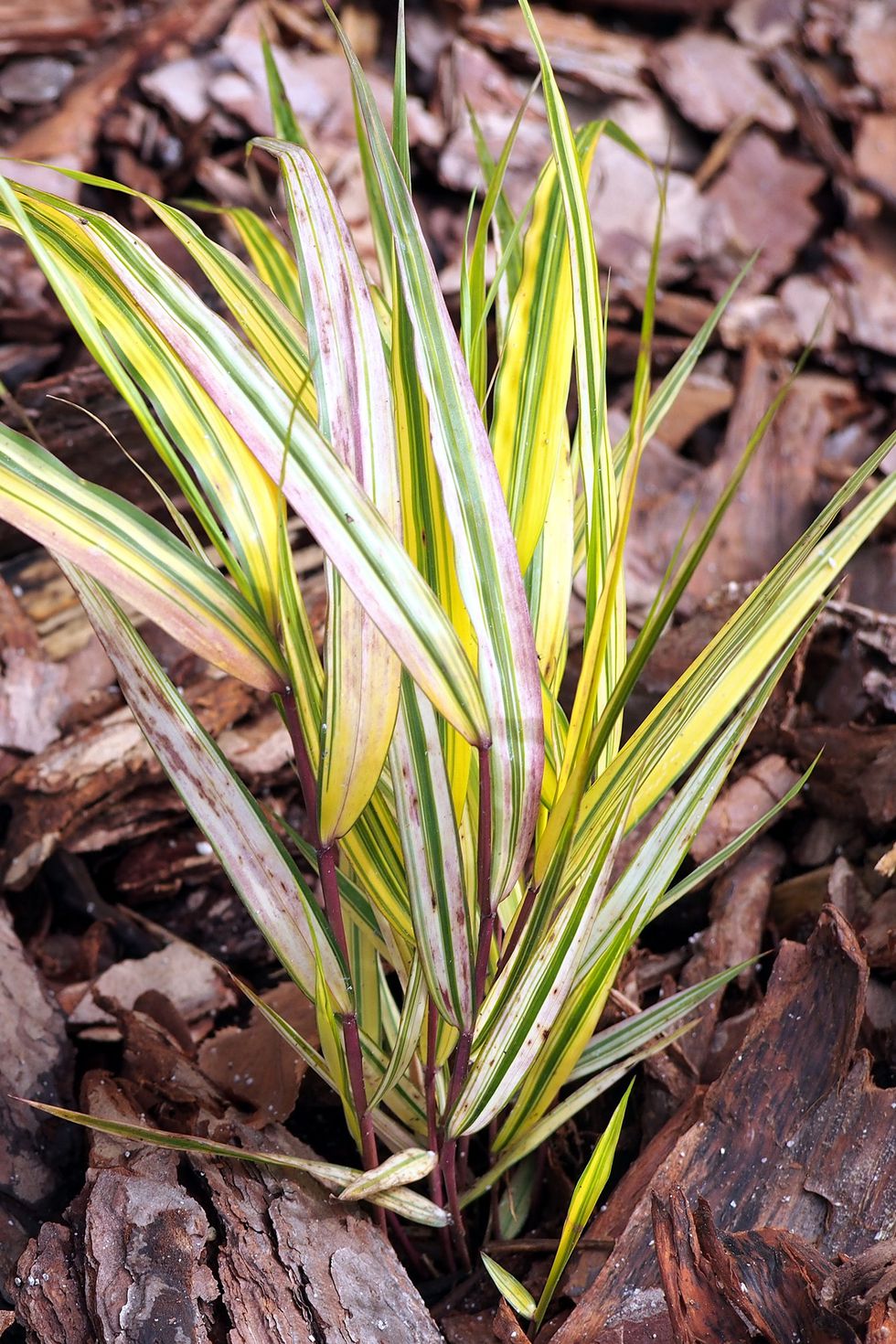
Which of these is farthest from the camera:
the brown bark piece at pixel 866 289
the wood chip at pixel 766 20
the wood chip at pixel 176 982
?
the wood chip at pixel 766 20

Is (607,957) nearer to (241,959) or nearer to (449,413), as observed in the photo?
(449,413)

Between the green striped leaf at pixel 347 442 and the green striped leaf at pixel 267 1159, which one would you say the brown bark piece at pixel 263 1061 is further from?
the green striped leaf at pixel 347 442

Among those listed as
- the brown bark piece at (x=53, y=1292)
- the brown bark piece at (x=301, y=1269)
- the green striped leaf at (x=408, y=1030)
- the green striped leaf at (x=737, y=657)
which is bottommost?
the brown bark piece at (x=53, y=1292)

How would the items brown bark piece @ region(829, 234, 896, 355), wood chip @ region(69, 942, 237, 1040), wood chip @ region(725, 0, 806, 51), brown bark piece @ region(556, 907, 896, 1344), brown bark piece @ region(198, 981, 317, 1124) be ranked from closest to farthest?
brown bark piece @ region(556, 907, 896, 1344), brown bark piece @ region(198, 981, 317, 1124), wood chip @ region(69, 942, 237, 1040), brown bark piece @ region(829, 234, 896, 355), wood chip @ region(725, 0, 806, 51)

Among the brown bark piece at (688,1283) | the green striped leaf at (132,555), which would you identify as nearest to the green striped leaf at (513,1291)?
the brown bark piece at (688,1283)

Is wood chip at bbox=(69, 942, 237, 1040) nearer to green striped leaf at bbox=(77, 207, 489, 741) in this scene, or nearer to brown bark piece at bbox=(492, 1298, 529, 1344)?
brown bark piece at bbox=(492, 1298, 529, 1344)

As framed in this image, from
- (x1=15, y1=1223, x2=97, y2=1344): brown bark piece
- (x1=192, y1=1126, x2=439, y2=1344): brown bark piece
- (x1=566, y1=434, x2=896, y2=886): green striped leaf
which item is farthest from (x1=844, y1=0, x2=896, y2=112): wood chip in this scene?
(x1=15, y1=1223, x2=97, y2=1344): brown bark piece

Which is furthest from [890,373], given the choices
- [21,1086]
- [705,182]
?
[21,1086]

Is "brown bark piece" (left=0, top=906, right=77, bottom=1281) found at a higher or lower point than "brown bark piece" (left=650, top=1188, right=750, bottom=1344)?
lower

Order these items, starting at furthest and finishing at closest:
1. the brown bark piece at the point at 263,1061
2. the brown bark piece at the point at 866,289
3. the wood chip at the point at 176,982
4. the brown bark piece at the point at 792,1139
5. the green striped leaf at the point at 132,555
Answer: the brown bark piece at the point at 866,289 → the wood chip at the point at 176,982 → the brown bark piece at the point at 263,1061 → the brown bark piece at the point at 792,1139 → the green striped leaf at the point at 132,555
